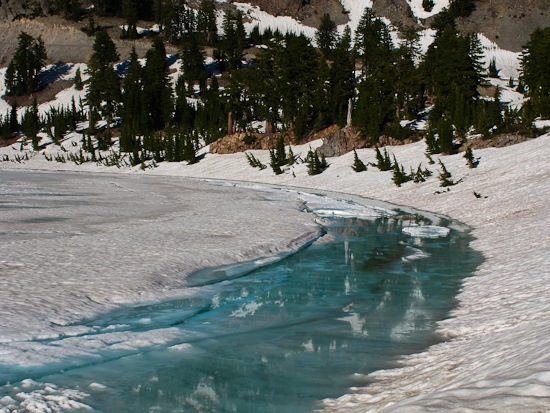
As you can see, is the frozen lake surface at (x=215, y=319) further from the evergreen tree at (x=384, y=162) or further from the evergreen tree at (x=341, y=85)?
the evergreen tree at (x=341, y=85)

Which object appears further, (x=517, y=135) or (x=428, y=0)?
(x=428, y=0)

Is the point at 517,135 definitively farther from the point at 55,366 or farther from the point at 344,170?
the point at 55,366

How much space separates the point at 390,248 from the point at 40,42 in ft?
453

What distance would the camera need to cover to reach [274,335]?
25.3 feet

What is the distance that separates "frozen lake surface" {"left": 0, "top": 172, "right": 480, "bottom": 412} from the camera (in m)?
5.87

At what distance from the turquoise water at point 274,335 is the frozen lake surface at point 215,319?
24mm

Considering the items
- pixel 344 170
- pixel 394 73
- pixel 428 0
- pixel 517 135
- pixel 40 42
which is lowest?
pixel 344 170

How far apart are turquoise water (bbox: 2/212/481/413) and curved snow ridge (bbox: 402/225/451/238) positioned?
381cm

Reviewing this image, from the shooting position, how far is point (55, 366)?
6395 millimetres

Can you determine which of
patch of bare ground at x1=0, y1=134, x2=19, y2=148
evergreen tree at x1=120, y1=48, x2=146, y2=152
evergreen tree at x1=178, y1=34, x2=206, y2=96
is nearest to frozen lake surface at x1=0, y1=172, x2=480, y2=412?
evergreen tree at x1=120, y1=48, x2=146, y2=152

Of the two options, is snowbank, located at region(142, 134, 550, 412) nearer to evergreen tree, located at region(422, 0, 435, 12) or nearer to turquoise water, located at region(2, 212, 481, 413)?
turquoise water, located at region(2, 212, 481, 413)

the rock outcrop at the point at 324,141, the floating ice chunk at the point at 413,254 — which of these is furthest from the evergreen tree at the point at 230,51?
Answer: the floating ice chunk at the point at 413,254

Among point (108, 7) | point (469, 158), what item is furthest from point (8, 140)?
point (469, 158)

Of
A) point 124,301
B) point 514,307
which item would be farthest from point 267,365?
point 514,307
